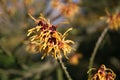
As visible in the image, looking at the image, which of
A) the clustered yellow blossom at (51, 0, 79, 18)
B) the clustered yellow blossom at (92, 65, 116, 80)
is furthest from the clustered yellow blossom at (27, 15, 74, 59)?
the clustered yellow blossom at (51, 0, 79, 18)

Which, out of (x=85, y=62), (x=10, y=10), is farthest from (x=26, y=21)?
(x=85, y=62)

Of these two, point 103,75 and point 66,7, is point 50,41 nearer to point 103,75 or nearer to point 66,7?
point 103,75

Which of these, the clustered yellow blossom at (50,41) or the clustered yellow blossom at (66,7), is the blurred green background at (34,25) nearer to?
the clustered yellow blossom at (66,7)

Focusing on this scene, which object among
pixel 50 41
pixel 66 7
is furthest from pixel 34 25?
pixel 50 41

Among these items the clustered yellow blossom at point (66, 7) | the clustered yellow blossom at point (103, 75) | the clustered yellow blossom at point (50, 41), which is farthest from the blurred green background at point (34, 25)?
the clustered yellow blossom at point (103, 75)

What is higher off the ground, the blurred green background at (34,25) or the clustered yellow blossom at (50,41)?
the blurred green background at (34,25)

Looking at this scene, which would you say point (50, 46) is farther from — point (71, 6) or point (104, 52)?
point (104, 52)

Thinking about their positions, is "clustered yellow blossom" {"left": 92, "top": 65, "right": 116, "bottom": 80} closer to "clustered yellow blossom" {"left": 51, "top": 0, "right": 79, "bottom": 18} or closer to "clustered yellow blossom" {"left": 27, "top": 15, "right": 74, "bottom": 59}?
"clustered yellow blossom" {"left": 27, "top": 15, "right": 74, "bottom": 59}

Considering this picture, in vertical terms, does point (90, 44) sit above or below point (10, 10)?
above
